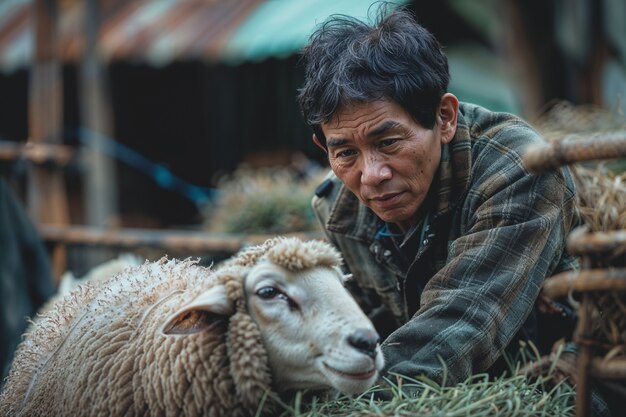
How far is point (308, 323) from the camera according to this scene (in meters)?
2.01

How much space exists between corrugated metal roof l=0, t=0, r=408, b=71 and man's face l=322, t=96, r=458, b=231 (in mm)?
6714

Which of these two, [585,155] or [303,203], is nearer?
[585,155]

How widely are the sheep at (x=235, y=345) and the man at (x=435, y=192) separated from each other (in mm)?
408

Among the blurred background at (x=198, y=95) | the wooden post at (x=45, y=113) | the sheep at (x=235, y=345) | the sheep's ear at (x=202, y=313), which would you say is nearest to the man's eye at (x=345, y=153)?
the sheep at (x=235, y=345)

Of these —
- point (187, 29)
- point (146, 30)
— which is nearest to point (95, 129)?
point (146, 30)

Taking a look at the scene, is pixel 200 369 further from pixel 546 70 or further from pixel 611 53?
pixel 611 53

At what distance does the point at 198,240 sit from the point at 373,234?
2.85 m

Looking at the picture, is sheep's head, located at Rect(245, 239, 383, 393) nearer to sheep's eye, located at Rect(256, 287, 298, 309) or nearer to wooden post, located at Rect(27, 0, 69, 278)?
sheep's eye, located at Rect(256, 287, 298, 309)

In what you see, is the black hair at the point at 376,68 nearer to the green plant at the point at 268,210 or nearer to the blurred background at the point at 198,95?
the blurred background at the point at 198,95

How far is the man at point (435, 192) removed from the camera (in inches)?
93.7

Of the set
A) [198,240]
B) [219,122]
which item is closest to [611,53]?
[198,240]

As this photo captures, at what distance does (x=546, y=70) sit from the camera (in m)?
8.10

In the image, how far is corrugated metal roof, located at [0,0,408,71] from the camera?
32.9 feet

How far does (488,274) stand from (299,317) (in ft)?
2.49
